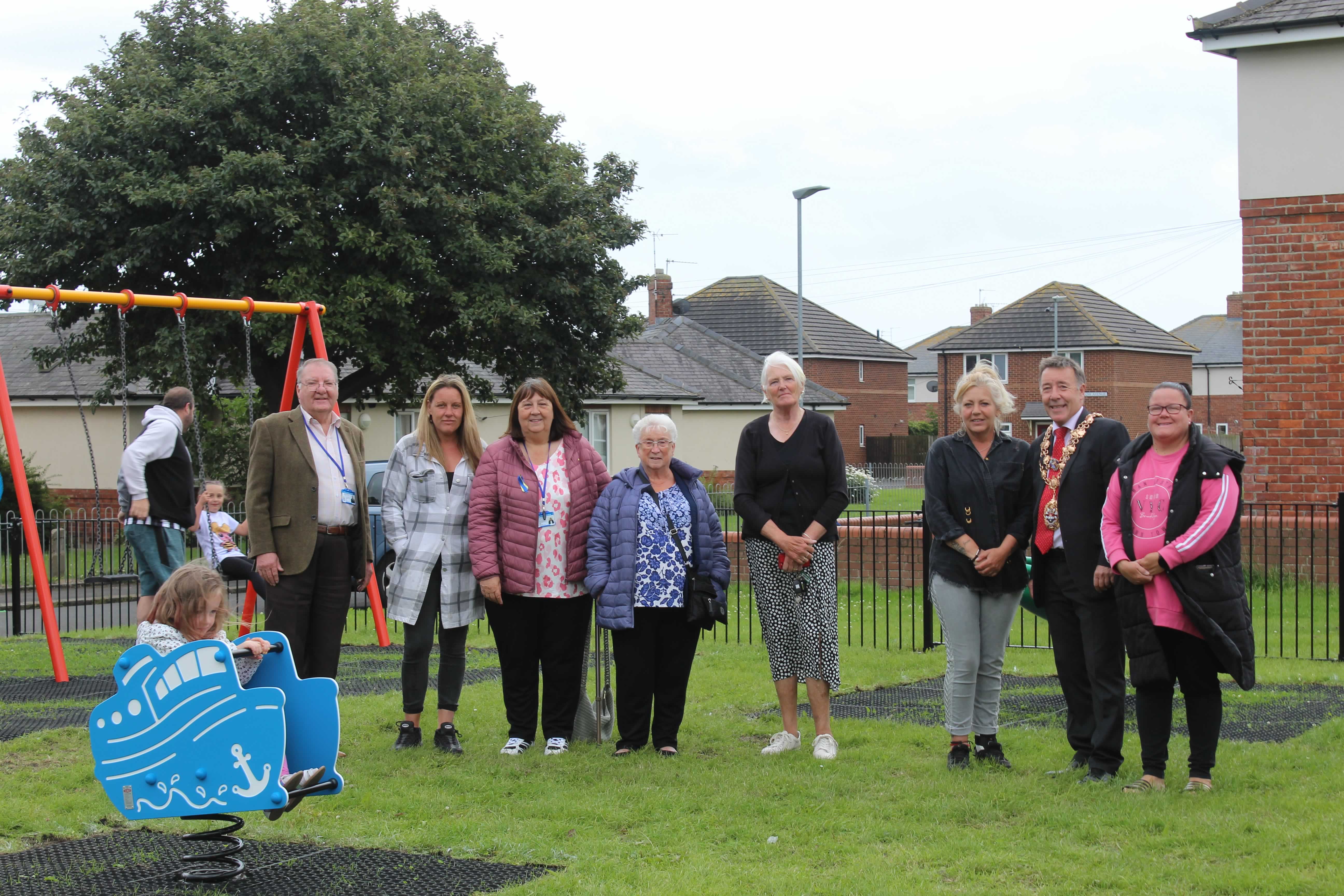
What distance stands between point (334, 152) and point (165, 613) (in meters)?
17.2

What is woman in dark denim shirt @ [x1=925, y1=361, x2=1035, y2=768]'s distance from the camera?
6168 millimetres

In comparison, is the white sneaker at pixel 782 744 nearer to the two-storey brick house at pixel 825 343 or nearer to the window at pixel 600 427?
the window at pixel 600 427

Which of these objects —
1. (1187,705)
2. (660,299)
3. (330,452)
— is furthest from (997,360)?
(330,452)

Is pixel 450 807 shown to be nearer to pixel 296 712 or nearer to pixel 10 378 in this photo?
pixel 296 712

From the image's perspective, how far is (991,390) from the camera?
622 cm

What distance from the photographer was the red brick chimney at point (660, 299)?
174 ft

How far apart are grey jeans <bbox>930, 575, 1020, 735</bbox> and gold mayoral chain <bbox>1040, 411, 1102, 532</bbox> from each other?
1.37 ft

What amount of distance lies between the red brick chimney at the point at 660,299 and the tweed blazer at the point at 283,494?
153 ft

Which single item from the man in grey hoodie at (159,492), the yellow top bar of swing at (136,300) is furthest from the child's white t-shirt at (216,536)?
the yellow top bar of swing at (136,300)

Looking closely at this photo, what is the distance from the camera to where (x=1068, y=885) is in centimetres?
439

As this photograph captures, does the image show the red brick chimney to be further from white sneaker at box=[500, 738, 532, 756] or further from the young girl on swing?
white sneaker at box=[500, 738, 532, 756]

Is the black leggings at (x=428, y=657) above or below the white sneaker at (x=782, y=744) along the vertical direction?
above

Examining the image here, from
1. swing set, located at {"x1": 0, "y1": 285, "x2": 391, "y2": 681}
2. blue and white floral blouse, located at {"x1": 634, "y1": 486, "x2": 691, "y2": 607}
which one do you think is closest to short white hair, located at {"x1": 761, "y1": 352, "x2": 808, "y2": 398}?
blue and white floral blouse, located at {"x1": 634, "y1": 486, "x2": 691, "y2": 607}

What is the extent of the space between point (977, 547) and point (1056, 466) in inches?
22.9
